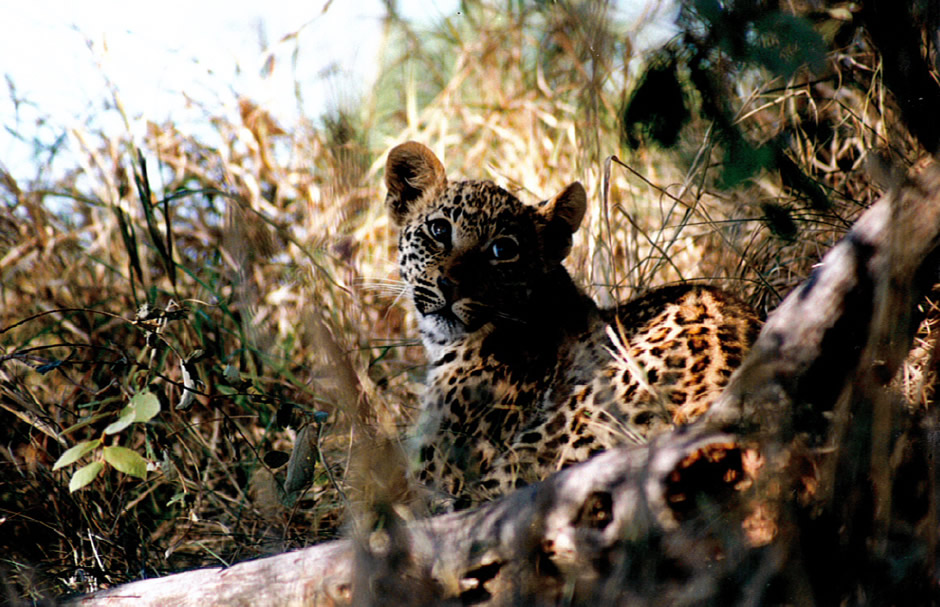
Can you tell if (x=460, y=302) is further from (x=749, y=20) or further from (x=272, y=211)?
(x=272, y=211)

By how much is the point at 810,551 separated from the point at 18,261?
5417 millimetres

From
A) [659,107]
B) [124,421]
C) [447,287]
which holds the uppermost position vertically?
[659,107]

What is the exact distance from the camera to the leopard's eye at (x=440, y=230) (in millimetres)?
4422

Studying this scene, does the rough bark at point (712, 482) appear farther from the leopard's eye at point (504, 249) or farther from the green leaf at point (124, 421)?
the leopard's eye at point (504, 249)

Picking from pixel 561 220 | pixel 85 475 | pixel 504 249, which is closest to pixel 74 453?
pixel 85 475

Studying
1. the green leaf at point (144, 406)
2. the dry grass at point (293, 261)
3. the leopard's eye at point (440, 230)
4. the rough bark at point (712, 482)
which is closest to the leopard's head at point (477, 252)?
the leopard's eye at point (440, 230)

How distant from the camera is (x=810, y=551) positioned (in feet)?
7.72

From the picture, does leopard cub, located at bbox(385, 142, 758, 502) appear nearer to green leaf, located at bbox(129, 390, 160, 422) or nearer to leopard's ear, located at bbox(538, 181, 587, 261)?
leopard's ear, located at bbox(538, 181, 587, 261)

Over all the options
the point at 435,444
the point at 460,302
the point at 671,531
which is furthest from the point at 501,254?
the point at 671,531

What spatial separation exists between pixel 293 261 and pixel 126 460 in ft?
5.83

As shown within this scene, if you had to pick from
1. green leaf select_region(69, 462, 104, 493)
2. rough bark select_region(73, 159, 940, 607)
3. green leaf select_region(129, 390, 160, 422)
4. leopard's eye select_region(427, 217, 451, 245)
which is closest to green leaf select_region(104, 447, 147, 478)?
green leaf select_region(69, 462, 104, 493)

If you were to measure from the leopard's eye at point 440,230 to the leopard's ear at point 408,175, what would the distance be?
313 millimetres

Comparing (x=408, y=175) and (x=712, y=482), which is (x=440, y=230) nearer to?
(x=408, y=175)

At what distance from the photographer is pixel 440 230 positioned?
4.44 metres
